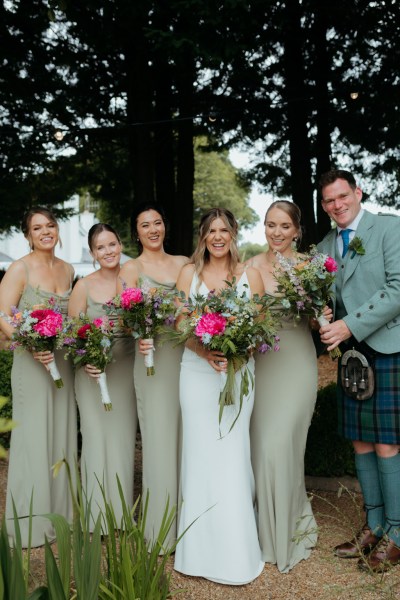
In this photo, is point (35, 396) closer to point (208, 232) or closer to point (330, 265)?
point (208, 232)

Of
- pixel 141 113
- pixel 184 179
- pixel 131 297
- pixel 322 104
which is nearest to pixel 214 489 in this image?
pixel 131 297

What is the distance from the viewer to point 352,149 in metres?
13.4

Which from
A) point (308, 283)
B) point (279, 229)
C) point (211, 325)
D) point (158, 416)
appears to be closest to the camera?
point (211, 325)

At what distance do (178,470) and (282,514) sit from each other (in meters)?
0.84

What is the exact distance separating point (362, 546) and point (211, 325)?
192 cm

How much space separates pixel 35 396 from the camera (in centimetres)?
484

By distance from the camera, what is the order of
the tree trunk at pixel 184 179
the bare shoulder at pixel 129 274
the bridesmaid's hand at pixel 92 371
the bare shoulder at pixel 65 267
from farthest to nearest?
the tree trunk at pixel 184 179 → the bare shoulder at pixel 65 267 → the bare shoulder at pixel 129 274 → the bridesmaid's hand at pixel 92 371

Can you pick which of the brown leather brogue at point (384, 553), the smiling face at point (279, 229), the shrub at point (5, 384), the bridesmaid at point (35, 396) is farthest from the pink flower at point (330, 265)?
the shrub at point (5, 384)

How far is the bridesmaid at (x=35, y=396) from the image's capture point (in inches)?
189

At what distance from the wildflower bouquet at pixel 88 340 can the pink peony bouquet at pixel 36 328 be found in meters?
0.08

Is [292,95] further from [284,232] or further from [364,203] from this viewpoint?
[284,232]

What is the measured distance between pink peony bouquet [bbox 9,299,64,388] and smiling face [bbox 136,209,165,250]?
2.82 feet

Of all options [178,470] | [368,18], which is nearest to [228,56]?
[368,18]

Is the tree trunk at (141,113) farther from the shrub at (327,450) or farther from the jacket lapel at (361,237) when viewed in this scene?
the jacket lapel at (361,237)
